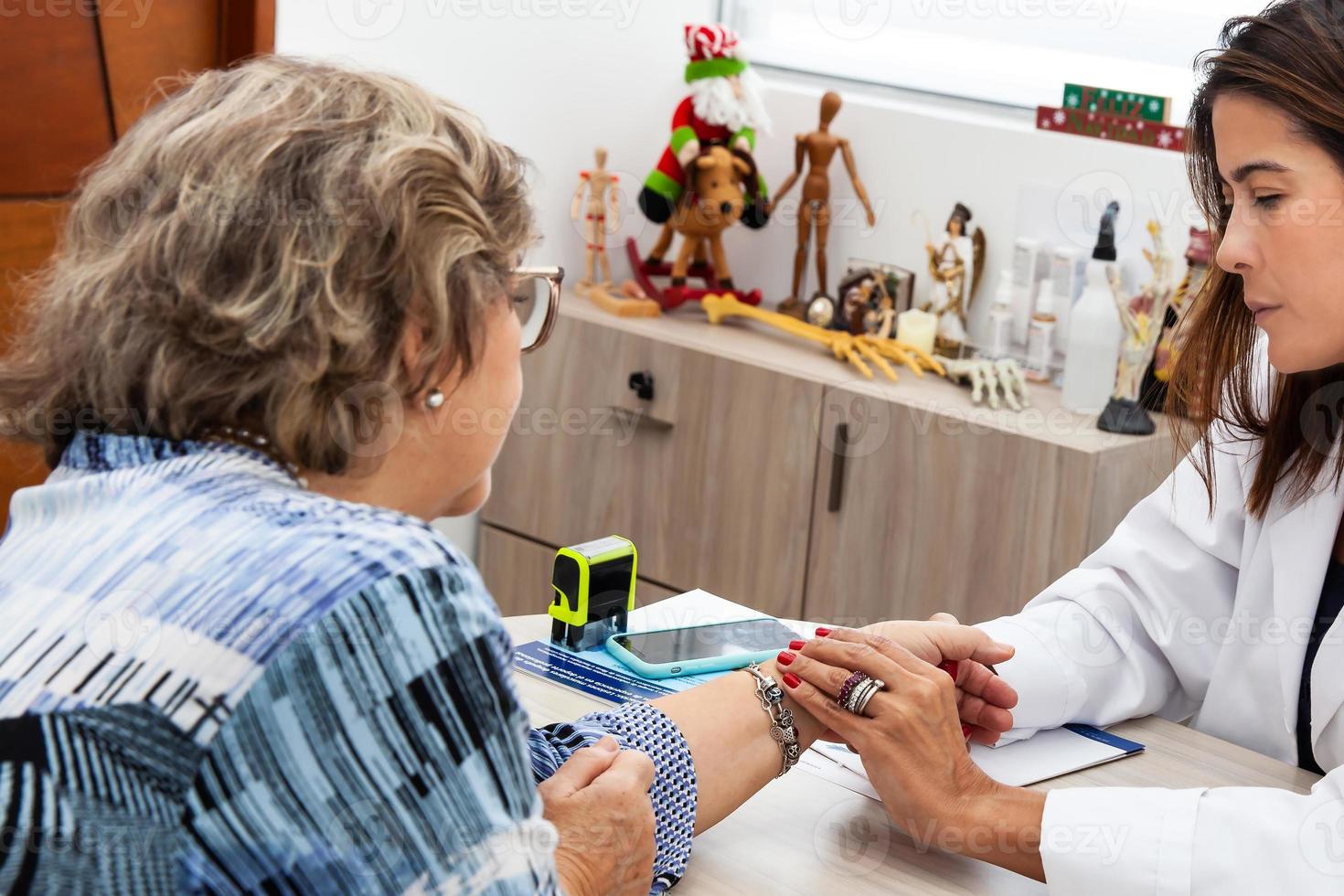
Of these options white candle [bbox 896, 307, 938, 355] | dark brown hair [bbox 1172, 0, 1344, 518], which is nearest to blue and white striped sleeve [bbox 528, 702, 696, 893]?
dark brown hair [bbox 1172, 0, 1344, 518]

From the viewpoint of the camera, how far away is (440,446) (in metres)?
1.05

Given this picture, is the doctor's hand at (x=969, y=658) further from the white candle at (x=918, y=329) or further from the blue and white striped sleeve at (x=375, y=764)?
the white candle at (x=918, y=329)

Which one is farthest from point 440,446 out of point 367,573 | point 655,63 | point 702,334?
point 655,63

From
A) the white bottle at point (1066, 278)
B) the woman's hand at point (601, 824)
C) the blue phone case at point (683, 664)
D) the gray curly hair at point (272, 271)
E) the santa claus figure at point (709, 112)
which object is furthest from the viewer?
the santa claus figure at point (709, 112)

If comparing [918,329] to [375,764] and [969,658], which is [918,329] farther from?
[375,764]

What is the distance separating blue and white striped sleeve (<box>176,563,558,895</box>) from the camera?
0.80 meters

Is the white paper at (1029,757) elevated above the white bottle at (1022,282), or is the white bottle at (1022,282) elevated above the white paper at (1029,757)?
the white bottle at (1022,282)

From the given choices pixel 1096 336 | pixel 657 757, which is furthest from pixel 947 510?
pixel 657 757

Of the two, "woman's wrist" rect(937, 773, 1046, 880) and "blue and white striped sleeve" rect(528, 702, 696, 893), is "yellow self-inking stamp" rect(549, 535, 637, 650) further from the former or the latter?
"woman's wrist" rect(937, 773, 1046, 880)

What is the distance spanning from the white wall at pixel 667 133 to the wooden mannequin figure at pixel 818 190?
7 centimetres

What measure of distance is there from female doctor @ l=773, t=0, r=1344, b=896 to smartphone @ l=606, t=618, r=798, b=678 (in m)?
0.15

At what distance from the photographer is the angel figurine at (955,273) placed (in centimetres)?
295

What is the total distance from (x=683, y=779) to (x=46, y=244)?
1.82 metres

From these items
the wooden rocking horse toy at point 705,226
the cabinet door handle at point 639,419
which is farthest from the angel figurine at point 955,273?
the cabinet door handle at point 639,419
